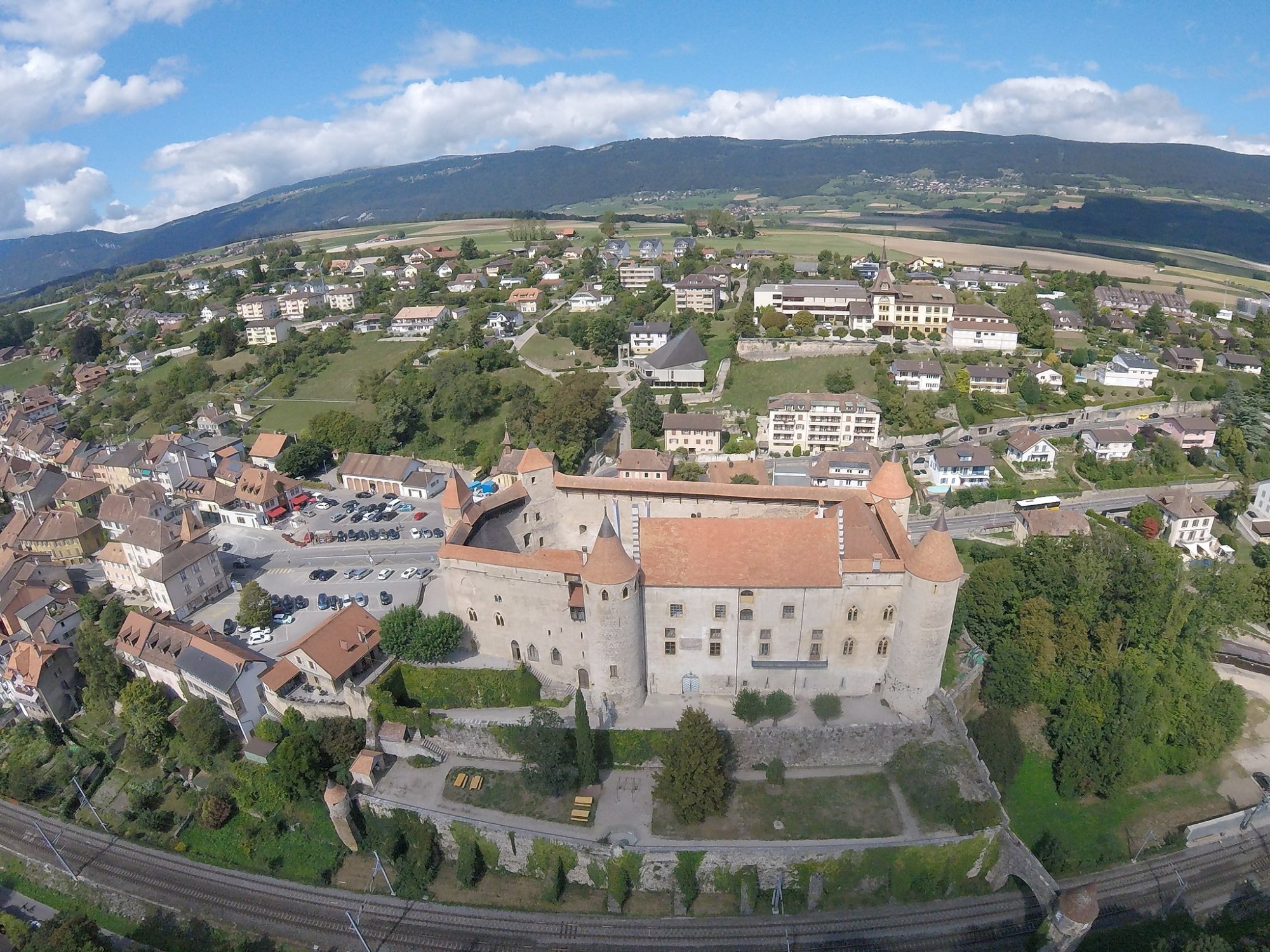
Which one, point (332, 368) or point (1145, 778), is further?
point (332, 368)

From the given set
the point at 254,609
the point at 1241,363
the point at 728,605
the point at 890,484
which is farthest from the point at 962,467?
the point at 254,609

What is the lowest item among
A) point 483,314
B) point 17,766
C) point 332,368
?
point 17,766

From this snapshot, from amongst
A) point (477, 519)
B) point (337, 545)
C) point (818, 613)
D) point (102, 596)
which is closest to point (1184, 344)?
point (818, 613)

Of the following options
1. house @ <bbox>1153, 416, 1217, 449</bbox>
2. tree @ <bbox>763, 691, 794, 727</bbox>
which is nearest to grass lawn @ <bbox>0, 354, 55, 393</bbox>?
tree @ <bbox>763, 691, 794, 727</bbox>

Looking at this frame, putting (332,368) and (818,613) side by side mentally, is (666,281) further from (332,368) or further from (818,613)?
(818,613)

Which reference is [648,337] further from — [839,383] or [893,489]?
[893,489]

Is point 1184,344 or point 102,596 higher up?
point 1184,344

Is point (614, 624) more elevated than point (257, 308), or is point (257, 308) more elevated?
point (257, 308)
